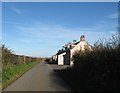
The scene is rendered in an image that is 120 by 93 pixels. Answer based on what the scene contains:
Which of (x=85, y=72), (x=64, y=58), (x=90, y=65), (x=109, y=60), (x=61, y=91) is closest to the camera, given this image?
(x=109, y=60)

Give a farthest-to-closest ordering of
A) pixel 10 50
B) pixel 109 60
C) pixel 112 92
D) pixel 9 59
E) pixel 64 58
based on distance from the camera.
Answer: pixel 64 58, pixel 10 50, pixel 9 59, pixel 109 60, pixel 112 92

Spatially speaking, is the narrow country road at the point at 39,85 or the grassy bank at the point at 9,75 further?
the grassy bank at the point at 9,75

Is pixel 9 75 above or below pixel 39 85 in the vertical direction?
above

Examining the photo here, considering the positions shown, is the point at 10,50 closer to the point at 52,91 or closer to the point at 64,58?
the point at 52,91

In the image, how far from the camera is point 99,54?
15.2 m

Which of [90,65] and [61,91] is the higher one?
[90,65]

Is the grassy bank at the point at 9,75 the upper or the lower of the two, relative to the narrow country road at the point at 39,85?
upper

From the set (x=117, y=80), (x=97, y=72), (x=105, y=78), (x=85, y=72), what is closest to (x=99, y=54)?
(x=97, y=72)

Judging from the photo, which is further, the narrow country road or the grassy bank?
the grassy bank

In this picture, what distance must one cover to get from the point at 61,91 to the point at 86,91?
58.5 inches

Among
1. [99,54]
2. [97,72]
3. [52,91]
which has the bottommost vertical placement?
[52,91]

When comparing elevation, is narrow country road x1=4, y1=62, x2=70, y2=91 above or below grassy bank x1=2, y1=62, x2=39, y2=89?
below

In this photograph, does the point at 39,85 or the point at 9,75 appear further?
the point at 9,75

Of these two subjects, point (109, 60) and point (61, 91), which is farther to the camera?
point (61, 91)
